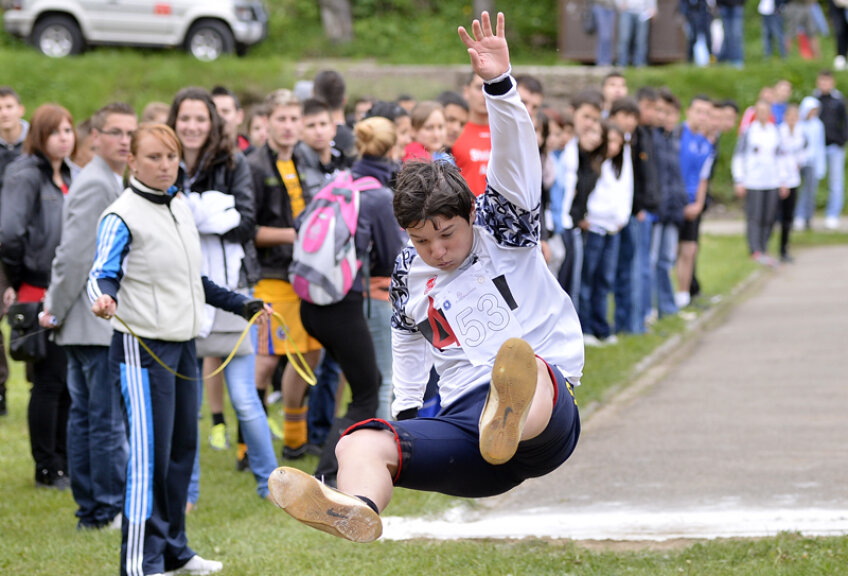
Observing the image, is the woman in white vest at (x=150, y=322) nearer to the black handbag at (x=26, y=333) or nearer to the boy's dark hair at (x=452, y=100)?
the black handbag at (x=26, y=333)

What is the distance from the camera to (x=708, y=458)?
775 cm

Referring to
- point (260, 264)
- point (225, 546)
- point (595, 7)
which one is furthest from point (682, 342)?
point (595, 7)

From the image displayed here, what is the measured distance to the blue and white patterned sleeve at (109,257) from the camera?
517 centimetres

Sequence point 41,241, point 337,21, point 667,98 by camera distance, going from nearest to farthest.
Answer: point 41,241
point 667,98
point 337,21

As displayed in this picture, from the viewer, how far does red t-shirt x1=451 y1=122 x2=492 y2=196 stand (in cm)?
741

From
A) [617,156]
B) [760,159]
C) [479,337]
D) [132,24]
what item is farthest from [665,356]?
[132,24]

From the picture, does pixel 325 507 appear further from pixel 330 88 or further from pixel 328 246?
pixel 330 88

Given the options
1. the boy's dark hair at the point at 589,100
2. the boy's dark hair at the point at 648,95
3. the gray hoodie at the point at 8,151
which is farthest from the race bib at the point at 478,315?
the boy's dark hair at the point at 648,95

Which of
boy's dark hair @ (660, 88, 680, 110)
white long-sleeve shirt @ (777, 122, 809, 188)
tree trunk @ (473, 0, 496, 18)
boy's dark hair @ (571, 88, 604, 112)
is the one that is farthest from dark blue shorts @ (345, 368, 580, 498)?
tree trunk @ (473, 0, 496, 18)

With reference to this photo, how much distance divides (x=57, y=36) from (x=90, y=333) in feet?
55.7

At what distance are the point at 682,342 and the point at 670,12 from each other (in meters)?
13.8

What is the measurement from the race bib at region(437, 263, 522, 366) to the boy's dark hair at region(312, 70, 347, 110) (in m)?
4.78

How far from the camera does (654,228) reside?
1280cm

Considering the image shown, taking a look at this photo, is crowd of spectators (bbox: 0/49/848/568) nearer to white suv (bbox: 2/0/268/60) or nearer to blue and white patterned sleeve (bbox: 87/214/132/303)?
blue and white patterned sleeve (bbox: 87/214/132/303)
